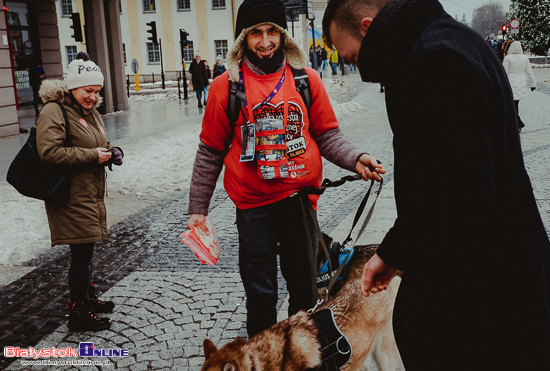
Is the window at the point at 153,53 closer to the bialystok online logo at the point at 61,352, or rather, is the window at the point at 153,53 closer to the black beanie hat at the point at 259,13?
the bialystok online logo at the point at 61,352

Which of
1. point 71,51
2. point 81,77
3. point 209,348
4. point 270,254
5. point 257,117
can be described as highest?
point 71,51

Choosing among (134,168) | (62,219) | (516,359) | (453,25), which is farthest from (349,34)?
(134,168)

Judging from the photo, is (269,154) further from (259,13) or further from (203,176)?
(259,13)

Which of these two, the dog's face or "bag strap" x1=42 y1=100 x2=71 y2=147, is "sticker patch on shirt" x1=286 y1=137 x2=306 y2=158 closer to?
the dog's face

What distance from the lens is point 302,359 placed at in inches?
93.9

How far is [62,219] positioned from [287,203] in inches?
74.6

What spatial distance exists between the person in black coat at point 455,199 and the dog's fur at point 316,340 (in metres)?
0.78

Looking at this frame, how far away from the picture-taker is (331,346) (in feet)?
7.72

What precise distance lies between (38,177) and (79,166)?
29 centimetres

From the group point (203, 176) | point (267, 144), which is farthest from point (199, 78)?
point (267, 144)

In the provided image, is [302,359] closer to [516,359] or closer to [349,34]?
[516,359]

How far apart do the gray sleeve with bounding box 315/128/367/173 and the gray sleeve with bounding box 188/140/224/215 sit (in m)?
0.58

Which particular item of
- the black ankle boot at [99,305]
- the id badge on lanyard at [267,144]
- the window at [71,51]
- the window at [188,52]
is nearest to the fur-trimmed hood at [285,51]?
the id badge on lanyard at [267,144]

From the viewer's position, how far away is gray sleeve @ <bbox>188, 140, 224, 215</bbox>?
3131mm
